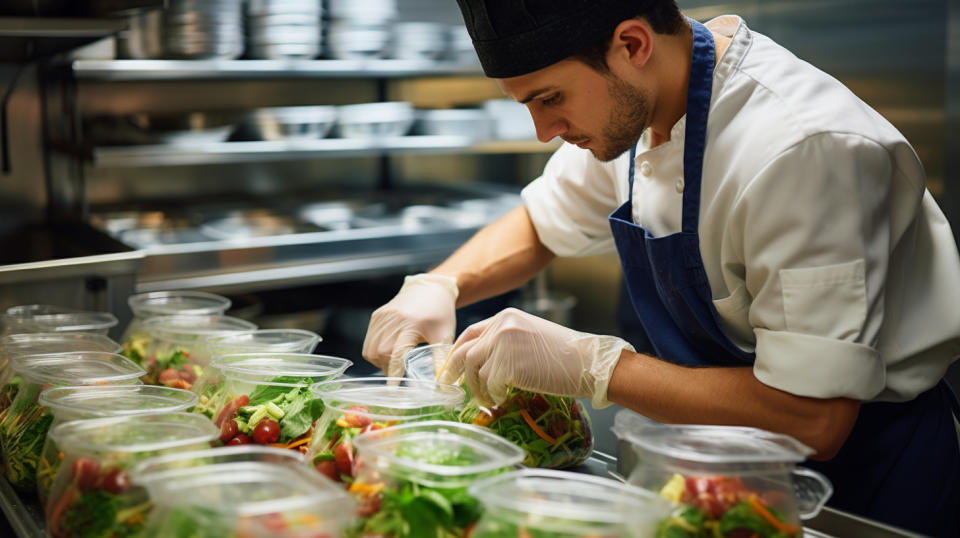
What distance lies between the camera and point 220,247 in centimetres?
335

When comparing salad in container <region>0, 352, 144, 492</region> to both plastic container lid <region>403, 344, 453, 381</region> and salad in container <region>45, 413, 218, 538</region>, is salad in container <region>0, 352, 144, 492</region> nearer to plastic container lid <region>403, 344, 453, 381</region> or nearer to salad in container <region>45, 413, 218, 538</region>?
salad in container <region>45, 413, 218, 538</region>

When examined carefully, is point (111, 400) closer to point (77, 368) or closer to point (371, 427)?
point (77, 368)

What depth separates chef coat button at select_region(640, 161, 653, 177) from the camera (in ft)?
5.65

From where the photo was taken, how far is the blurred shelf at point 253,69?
327 cm

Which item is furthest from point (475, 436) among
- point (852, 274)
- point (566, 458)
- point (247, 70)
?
point (247, 70)

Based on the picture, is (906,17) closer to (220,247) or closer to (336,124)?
(336,124)

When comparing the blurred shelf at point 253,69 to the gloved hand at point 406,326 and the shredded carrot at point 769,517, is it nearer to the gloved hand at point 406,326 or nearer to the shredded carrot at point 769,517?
the gloved hand at point 406,326

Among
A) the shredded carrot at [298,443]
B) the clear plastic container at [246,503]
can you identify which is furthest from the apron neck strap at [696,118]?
the clear plastic container at [246,503]

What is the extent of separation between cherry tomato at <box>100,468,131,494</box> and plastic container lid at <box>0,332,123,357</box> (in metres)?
0.56

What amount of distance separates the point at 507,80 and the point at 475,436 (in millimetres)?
669

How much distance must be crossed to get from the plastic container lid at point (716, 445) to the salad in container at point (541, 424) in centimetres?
26

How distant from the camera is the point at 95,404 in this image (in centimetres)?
128

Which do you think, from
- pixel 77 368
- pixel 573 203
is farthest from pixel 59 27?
pixel 573 203

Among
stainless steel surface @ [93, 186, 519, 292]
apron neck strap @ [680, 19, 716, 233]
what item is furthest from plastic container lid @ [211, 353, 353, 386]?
stainless steel surface @ [93, 186, 519, 292]
